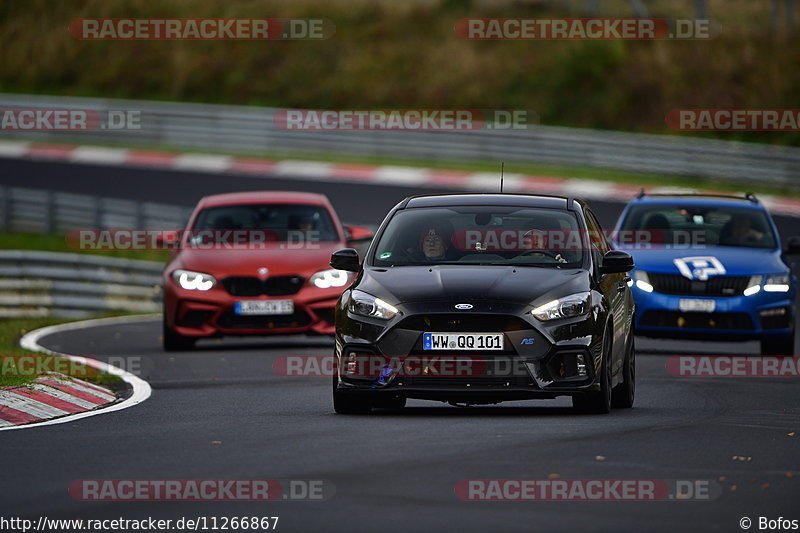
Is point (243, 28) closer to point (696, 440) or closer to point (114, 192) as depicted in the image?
point (114, 192)

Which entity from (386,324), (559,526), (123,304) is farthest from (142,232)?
(559,526)

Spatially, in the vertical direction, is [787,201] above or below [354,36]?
below

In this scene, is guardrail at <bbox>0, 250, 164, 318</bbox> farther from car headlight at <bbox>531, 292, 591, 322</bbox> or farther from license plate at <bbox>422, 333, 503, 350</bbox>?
car headlight at <bbox>531, 292, 591, 322</bbox>

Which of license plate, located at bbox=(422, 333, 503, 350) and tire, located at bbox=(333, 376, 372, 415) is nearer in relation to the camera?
license plate, located at bbox=(422, 333, 503, 350)

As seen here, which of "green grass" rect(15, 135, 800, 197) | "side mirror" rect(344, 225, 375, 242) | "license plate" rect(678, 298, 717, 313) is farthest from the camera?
"green grass" rect(15, 135, 800, 197)

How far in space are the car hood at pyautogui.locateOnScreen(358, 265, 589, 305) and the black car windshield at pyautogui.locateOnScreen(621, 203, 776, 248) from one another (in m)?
6.62

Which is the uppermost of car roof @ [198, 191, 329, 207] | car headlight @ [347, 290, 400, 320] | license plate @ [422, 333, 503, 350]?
car roof @ [198, 191, 329, 207]

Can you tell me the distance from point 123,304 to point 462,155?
50.8 ft

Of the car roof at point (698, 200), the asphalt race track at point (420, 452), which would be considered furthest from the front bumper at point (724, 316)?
the asphalt race track at point (420, 452)

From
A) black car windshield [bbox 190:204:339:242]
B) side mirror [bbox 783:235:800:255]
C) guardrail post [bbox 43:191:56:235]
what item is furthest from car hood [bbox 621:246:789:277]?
guardrail post [bbox 43:191:56:235]

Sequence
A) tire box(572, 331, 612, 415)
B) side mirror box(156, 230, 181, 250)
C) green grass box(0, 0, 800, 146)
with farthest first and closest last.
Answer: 1. green grass box(0, 0, 800, 146)
2. side mirror box(156, 230, 181, 250)
3. tire box(572, 331, 612, 415)

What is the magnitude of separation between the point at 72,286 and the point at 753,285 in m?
11.8

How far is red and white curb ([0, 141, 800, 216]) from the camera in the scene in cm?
3644

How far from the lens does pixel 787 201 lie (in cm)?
3556
